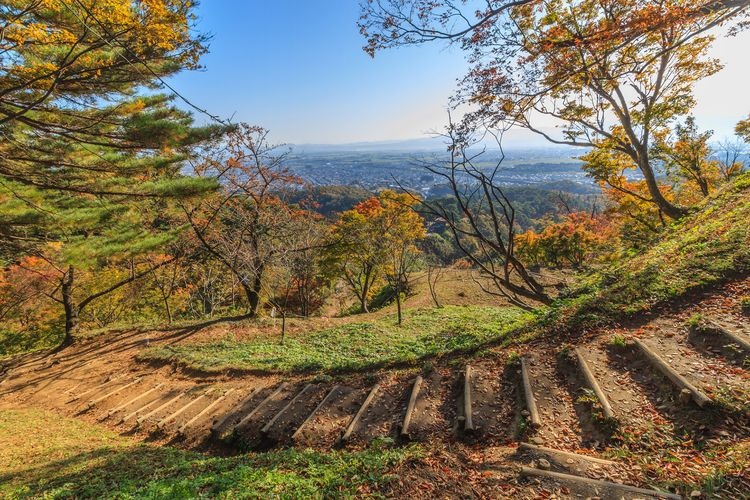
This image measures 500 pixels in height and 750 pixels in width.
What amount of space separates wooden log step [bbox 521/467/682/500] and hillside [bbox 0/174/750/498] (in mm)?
18

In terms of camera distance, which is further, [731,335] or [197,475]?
[731,335]

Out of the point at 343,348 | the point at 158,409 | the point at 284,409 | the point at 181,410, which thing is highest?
the point at 284,409

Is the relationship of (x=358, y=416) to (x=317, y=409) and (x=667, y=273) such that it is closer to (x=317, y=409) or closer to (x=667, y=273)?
(x=317, y=409)

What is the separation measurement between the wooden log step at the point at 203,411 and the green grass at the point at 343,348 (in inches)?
54.5

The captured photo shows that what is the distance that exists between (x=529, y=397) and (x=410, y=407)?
1.61 m

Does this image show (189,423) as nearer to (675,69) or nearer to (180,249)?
(180,249)

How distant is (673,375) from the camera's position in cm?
374

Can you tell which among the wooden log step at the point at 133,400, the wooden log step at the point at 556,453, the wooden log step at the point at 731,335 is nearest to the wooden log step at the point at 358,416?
the wooden log step at the point at 556,453

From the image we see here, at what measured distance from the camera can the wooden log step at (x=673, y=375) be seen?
326 centimetres

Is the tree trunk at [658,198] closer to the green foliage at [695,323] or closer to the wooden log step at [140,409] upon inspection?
the green foliage at [695,323]

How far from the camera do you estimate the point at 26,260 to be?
1487cm

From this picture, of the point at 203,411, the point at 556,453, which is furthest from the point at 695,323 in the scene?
the point at 203,411

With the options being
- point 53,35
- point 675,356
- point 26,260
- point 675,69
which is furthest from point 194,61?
point 26,260

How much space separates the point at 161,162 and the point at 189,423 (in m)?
5.55
